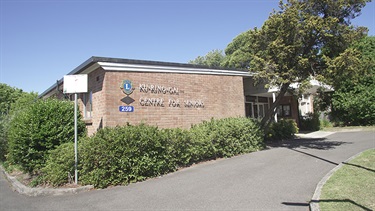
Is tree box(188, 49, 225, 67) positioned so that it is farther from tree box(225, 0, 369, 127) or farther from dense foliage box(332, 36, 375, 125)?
tree box(225, 0, 369, 127)

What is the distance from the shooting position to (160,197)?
19.6 feet

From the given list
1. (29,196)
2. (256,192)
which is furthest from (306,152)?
(29,196)

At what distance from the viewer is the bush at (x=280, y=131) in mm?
15103

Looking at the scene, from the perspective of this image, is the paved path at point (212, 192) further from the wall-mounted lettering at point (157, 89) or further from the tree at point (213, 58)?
the tree at point (213, 58)

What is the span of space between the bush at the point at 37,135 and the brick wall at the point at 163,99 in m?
1.44

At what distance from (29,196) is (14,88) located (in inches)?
1890

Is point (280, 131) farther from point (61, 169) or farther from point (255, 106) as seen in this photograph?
point (61, 169)

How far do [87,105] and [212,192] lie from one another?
26.3ft

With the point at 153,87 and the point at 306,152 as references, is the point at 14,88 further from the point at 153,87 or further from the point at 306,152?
the point at 306,152

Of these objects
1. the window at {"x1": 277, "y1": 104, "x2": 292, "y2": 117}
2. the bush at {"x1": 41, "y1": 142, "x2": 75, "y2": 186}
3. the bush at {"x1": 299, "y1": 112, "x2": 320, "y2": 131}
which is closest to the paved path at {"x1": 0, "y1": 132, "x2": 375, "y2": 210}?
the bush at {"x1": 41, "y1": 142, "x2": 75, "y2": 186}

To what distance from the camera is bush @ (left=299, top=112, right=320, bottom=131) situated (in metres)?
22.7

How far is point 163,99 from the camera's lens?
11547 millimetres

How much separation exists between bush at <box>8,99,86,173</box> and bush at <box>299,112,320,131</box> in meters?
19.8

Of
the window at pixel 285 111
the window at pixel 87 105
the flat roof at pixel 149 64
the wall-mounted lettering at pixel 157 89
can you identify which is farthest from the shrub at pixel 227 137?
the window at pixel 285 111
